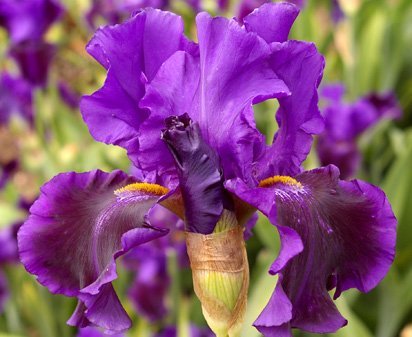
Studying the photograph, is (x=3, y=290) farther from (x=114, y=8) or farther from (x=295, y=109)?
(x=295, y=109)

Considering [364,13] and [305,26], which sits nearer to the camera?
[305,26]

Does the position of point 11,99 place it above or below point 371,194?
below

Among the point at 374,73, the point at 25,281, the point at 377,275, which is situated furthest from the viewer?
the point at 374,73

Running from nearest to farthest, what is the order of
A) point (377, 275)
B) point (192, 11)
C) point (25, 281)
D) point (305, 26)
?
point (377, 275) → point (25, 281) → point (305, 26) → point (192, 11)

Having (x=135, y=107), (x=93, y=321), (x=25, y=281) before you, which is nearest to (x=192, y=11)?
(x=25, y=281)

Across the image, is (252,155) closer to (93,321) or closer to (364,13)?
(93,321)

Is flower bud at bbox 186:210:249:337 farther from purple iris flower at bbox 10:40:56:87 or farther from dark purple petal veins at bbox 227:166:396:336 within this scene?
purple iris flower at bbox 10:40:56:87

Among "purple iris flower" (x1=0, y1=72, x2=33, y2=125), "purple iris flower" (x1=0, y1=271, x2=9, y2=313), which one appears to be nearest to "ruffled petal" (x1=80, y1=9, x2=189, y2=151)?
"purple iris flower" (x1=0, y1=271, x2=9, y2=313)

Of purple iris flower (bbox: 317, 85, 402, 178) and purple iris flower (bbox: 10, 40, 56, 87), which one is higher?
purple iris flower (bbox: 317, 85, 402, 178)

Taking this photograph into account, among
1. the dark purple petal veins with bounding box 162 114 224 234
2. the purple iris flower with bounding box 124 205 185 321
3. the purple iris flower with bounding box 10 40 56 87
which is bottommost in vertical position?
the purple iris flower with bounding box 124 205 185 321
